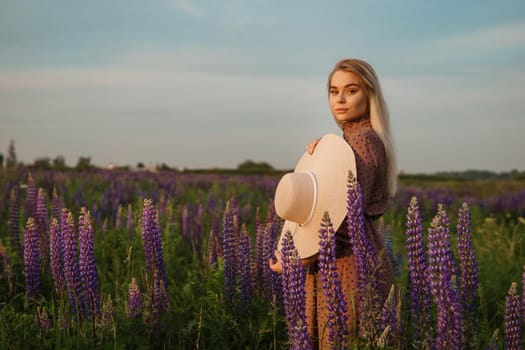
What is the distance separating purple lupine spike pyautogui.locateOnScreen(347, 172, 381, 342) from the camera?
2871mm

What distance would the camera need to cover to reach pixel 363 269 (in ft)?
9.65

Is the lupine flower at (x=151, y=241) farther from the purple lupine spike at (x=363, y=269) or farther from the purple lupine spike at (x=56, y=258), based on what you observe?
the purple lupine spike at (x=363, y=269)

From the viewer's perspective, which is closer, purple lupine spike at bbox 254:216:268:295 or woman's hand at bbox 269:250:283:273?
woman's hand at bbox 269:250:283:273

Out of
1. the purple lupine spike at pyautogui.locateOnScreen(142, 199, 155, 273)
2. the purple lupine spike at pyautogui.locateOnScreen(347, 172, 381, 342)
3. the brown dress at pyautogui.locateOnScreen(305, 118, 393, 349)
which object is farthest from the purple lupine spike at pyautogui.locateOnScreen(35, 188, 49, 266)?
the purple lupine spike at pyautogui.locateOnScreen(347, 172, 381, 342)

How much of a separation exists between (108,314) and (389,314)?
2.15 meters

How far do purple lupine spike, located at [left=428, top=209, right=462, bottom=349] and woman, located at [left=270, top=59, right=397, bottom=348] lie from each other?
24.8 inches

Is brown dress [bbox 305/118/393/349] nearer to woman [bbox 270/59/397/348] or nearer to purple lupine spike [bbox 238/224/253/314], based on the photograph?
woman [bbox 270/59/397/348]

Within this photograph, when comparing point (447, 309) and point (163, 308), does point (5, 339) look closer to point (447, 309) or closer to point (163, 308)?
point (163, 308)

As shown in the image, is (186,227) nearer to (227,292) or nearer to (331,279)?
(227,292)

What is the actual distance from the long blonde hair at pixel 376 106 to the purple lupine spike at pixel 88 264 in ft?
7.51

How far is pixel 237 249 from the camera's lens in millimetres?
4695

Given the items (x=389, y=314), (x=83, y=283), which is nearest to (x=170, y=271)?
(x=83, y=283)

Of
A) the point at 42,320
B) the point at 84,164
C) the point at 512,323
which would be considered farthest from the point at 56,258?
the point at 84,164

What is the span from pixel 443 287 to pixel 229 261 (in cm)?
226
